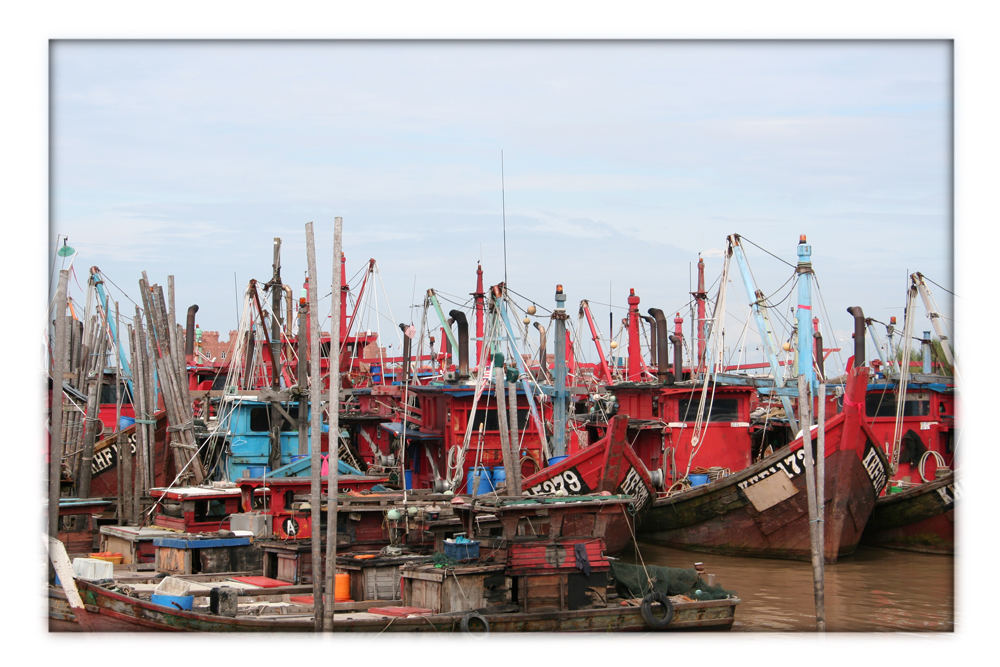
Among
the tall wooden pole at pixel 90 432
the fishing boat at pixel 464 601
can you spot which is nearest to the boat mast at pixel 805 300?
the fishing boat at pixel 464 601

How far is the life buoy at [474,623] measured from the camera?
13820 mm

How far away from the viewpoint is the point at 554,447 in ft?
87.2

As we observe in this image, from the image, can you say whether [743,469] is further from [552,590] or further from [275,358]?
[552,590]

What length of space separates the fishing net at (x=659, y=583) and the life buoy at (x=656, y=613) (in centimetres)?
33

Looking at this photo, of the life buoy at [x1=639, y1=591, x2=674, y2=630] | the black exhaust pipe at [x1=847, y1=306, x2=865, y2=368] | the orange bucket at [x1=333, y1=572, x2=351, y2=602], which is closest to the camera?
the life buoy at [x1=639, y1=591, x2=674, y2=630]

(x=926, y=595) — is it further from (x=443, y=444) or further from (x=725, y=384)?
→ (x=443, y=444)

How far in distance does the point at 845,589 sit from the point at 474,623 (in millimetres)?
9029

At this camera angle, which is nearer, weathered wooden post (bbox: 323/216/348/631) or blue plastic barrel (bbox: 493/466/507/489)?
weathered wooden post (bbox: 323/216/348/631)

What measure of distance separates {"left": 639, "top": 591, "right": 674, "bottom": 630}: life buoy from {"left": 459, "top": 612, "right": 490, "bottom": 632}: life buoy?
7.17ft

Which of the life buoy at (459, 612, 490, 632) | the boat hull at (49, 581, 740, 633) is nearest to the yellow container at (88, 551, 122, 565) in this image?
the boat hull at (49, 581, 740, 633)

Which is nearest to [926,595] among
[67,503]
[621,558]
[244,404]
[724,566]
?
[724,566]

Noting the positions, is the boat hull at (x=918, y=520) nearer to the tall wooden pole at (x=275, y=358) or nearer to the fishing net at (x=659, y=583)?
the fishing net at (x=659, y=583)

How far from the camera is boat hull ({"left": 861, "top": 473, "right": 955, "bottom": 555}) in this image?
24.9m

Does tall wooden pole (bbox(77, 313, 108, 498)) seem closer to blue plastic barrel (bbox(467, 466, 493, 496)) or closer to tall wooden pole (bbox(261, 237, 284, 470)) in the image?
tall wooden pole (bbox(261, 237, 284, 470))
